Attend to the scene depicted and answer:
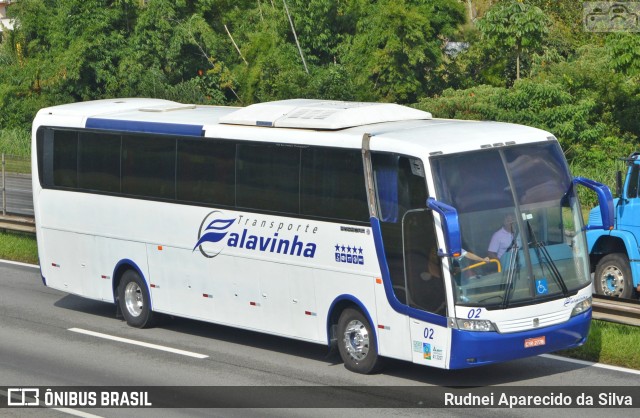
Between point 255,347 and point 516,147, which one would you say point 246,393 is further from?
point 516,147

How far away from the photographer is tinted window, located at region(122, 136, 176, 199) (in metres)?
17.4

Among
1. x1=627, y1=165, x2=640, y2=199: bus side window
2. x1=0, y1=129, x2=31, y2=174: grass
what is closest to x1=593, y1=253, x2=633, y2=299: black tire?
x1=627, y1=165, x2=640, y2=199: bus side window

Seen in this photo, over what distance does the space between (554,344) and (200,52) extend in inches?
1240

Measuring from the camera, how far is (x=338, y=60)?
42219mm

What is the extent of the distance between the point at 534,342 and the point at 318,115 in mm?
4366

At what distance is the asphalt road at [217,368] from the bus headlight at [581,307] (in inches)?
33.5

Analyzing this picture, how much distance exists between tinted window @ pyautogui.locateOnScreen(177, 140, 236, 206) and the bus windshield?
3938mm

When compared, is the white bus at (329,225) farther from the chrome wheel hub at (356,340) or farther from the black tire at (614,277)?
the black tire at (614,277)

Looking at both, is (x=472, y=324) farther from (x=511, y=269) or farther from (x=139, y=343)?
(x=139, y=343)

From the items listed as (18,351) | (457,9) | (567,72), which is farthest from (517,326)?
(457,9)

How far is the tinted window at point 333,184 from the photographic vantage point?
14547mm

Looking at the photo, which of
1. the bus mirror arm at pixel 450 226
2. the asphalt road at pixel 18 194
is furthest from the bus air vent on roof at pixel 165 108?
the asphalt road at pixel 18 194

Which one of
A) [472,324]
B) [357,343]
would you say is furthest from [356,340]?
[472,324]


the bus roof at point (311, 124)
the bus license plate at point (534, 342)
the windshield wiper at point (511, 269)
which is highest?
the bus roof at point (311, 124)
